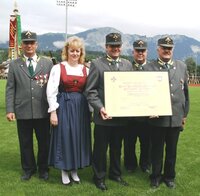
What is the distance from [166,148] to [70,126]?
1.34 metres

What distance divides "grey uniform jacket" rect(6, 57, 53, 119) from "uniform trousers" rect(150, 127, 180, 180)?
1.60 metres

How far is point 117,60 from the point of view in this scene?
5.31 m

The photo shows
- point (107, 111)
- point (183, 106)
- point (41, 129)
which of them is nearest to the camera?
point (107, 111)

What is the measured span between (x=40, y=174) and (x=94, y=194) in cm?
107

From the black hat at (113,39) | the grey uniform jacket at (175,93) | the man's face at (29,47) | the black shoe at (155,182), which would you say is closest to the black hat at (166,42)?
the grey uniform jacket at (175,93)

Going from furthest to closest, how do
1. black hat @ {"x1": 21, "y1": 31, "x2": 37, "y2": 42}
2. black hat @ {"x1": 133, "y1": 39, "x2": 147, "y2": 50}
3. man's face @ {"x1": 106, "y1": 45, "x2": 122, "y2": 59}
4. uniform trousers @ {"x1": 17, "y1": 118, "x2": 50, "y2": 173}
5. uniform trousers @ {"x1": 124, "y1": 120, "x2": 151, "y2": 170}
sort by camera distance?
uniform trousers @ {"x1": 124, "y1": 120, "x2": 151, "y2": 170} < black hat @ {"x1": 133, "y1": 39, "x2": 147, "y2": 50} < uniform trousers @ {"x1": 17, "y1": 118, "x2": 50, "y2": 173} < black hat @ {"x1": 21, "y1": 31, "x2": 37, "y2": 42} < man's face @ {"x1": 106, "y1": 45, "x2": 122, "y2": 59}

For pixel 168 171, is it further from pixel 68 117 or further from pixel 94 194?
pixel 68 117

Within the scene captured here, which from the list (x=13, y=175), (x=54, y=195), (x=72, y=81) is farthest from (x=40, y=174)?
(x=72, y=81)

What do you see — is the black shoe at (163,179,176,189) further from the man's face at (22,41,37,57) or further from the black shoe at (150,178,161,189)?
the man's face at (22,41,37,57)

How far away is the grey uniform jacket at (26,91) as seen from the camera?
552cm

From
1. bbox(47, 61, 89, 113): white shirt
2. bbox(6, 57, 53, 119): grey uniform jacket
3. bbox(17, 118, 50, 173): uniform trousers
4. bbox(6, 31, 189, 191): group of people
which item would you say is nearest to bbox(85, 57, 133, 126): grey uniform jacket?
bbox(6, 31, 189, 191): group of people

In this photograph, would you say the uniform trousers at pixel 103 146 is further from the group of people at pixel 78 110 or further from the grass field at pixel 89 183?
the grass field at pixel 89 183

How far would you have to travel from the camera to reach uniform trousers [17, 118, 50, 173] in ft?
18.7

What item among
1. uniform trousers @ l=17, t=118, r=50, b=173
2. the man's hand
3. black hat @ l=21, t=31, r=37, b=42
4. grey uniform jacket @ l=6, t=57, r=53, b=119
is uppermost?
black hat @ l=21, t=31, r=37, b=42
